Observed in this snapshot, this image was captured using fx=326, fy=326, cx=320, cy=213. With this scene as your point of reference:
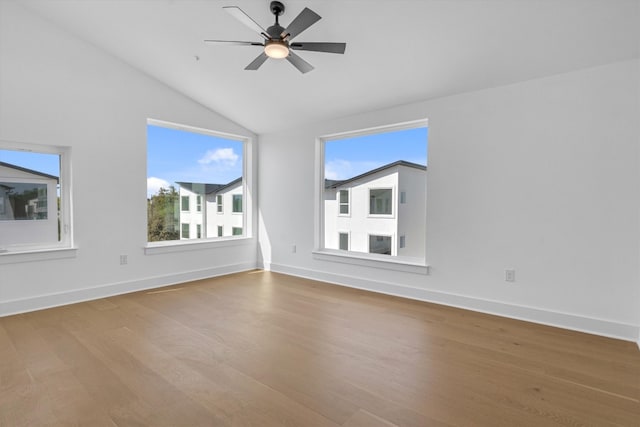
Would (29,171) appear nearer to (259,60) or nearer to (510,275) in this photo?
(259,60)

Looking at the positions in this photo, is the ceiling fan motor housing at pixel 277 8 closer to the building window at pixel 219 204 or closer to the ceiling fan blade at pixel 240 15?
the ceiling fan blade at pixel 240 15

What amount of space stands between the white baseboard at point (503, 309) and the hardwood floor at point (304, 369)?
128 millimetres

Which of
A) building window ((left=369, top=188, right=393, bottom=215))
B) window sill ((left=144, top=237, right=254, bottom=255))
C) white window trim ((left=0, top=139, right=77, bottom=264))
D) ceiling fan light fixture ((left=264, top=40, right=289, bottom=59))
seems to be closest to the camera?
ceiling fan light fixture ((left=264, top=40, right=289, bottom=59))

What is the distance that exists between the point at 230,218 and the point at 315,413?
4212 mm

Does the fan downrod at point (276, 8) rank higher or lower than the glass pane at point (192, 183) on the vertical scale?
higher

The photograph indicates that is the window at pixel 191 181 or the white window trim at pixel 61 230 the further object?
the window at pixel 191 181

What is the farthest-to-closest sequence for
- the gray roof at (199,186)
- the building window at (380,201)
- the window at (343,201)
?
the gray roof at (199,186)
the window at (343,201)
the building window at (380,201)

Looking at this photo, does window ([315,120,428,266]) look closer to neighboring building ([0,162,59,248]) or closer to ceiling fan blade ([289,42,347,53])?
ceiling fan blade ([289,42,347,53])

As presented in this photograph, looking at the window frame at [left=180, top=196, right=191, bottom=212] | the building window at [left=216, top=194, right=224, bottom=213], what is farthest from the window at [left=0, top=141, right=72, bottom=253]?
the building window at [left=216, top=194, right=224, bottom=213]

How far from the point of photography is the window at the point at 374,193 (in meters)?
4.23

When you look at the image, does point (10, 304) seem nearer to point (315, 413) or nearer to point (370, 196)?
point (315, 413)

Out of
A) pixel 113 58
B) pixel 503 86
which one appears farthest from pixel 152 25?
pixel 503 86

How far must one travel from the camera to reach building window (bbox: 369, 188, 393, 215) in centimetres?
447

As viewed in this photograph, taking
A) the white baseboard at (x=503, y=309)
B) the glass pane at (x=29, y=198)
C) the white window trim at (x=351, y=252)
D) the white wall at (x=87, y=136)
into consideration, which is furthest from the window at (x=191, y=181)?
the white baseboard at (x=503, y=309)
